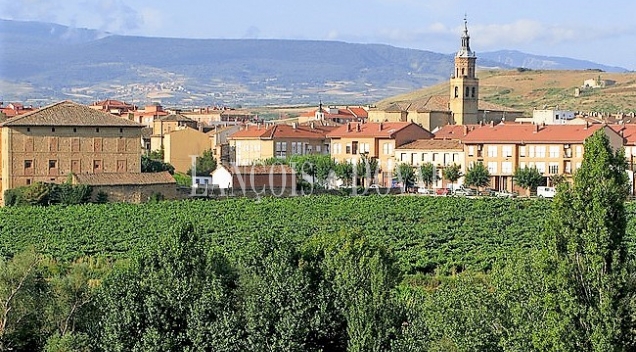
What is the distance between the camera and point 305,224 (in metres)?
42.9

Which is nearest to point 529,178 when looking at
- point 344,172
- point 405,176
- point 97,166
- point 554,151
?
point 554,151

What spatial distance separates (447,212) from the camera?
44.6 meters

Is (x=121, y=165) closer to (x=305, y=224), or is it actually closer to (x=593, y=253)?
(x=305, y=224)

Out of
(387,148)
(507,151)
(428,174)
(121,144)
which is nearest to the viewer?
(121,144)

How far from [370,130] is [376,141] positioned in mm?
1474

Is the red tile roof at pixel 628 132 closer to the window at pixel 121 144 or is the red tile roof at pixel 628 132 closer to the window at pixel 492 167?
the window at pixel 492 167

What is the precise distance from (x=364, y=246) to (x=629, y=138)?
1373 inches

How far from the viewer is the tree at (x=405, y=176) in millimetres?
60625

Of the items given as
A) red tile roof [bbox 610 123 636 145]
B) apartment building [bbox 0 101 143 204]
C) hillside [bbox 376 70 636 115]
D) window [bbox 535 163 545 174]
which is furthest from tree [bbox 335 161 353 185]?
hillside [bbox 376 70 636 115]

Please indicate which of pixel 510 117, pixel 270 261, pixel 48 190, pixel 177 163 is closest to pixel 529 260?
pixel 270 261

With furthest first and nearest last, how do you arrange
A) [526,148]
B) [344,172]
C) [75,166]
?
[344,172], [526,148], [75,166]

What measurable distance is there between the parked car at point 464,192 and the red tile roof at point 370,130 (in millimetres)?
8175

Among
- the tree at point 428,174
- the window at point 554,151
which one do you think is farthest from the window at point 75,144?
the window at point 554,151

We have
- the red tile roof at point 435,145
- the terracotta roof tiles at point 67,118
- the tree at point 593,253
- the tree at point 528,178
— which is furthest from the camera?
the red tile roof at point 435,145
